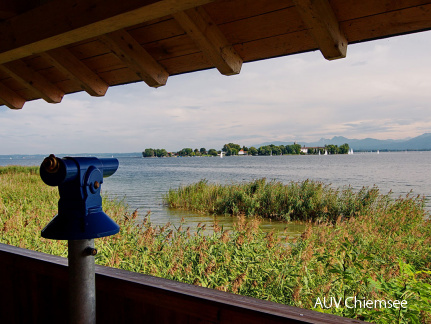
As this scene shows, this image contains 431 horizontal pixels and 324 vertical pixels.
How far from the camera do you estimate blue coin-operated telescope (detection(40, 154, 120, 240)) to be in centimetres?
91

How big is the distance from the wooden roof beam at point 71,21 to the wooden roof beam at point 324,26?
31cm

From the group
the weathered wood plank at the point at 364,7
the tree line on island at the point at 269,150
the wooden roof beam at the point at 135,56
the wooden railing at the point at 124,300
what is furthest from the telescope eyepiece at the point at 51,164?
the tree line on island at the point at 269,150

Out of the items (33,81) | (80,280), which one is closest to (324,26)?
(80,280)

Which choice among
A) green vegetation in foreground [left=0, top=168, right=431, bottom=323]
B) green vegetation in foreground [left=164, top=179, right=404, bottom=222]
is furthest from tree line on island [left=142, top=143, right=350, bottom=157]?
green vegetation in foreground [left=0, top=168, right=431, bottom=323]

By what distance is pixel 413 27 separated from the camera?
1047 mm

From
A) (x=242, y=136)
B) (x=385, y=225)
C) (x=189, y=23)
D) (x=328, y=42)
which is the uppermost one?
(x=242, y=136)

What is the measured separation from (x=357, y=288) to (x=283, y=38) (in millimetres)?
2304

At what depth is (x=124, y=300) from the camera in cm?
119

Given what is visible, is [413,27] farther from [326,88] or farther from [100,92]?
[326,88]

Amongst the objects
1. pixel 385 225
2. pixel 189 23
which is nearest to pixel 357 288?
pixel 189 23

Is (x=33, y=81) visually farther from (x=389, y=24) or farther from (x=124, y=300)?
(x=389, y=24)

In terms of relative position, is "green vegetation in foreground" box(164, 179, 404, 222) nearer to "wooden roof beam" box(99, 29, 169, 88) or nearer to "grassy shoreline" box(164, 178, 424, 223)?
"grassy shoreline" box(164, 178, 424, 223)

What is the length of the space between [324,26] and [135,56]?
81 cm

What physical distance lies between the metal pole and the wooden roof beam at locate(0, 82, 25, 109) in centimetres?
175
